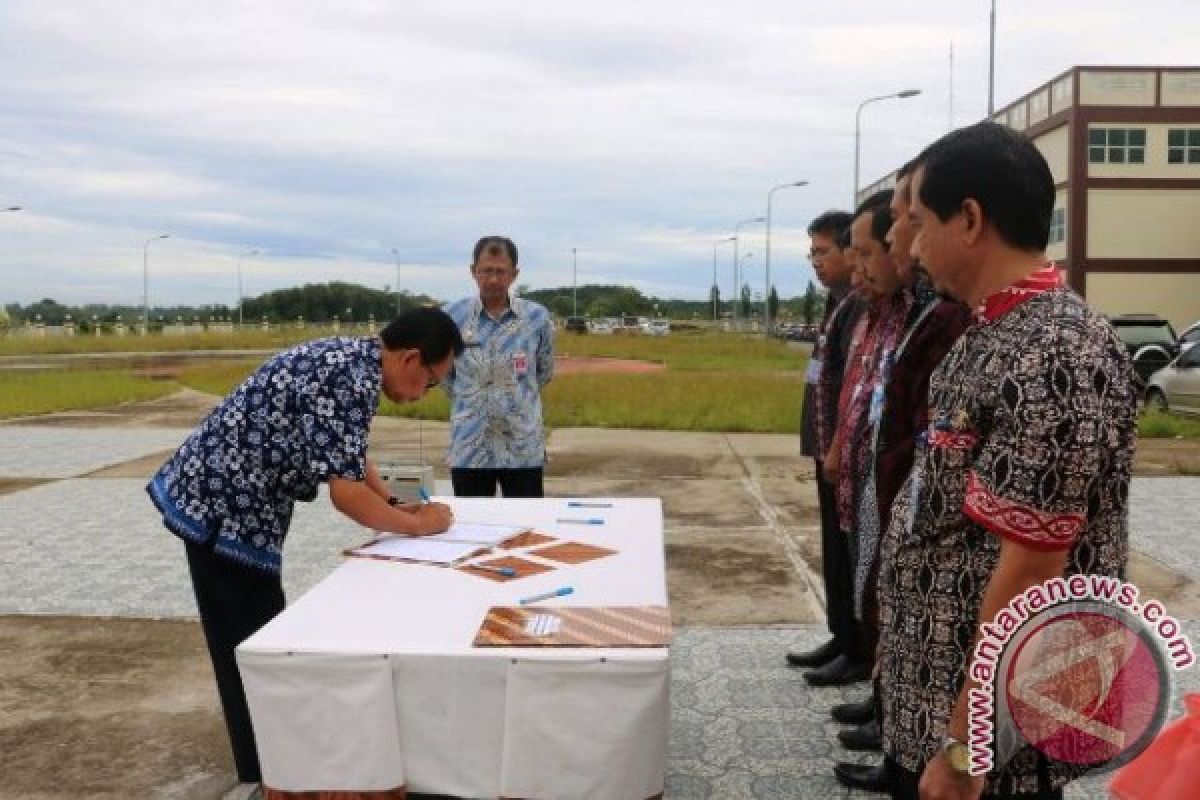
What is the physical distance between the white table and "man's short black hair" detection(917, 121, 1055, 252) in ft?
3.51

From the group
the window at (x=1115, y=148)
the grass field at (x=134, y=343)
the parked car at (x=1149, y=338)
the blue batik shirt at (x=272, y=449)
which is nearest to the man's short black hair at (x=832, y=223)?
the blue batik shirt at (x=272, y=449)

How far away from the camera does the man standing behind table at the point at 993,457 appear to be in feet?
5.17

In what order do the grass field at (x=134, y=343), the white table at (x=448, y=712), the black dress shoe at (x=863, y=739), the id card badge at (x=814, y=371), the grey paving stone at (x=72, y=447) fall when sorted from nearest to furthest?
the white table at (x=448, y=712)
the black dress shoe at (x=863, y=739)
the id card badge at (x=814, y=371)
the grey paving stone at (x=72, y=447)
the grass field at (x=134, y=343)

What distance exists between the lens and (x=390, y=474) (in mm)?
3869

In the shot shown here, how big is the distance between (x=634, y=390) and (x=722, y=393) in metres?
→ 1.52

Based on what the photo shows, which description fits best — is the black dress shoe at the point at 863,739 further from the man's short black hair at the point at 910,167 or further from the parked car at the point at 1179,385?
the parked car at the point at 1179,385

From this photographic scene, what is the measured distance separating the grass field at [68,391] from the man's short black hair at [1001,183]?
1629 cm

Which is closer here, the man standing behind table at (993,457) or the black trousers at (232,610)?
the man standing behind table at (993,457)

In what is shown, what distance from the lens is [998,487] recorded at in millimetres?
1600

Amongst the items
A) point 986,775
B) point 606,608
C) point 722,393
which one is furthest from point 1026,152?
point 722,393

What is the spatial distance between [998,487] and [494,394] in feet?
11.1

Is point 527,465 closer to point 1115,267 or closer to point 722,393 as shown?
point 722,393

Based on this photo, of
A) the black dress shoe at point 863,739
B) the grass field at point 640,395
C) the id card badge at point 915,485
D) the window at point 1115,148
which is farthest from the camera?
the window at point 1115,148

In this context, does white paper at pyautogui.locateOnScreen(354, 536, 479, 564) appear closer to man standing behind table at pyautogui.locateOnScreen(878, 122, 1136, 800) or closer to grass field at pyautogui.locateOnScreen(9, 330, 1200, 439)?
man standing behind table at pyautogui.locateOnScreen(878, 122, 1136, 800)
